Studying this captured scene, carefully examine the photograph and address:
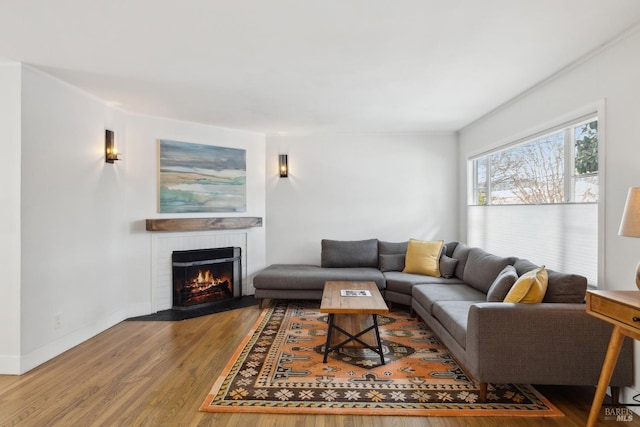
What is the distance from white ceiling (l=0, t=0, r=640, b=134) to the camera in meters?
1.99

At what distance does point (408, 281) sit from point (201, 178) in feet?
10.3

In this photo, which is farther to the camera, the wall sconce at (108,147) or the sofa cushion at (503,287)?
the wall sconce at (108,147)

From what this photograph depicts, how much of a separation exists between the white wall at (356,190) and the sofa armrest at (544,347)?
3.09 metres

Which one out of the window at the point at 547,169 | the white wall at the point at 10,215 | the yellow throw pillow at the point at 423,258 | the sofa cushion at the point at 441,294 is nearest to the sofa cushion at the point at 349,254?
the yellow throw pillow at the point at 423,258

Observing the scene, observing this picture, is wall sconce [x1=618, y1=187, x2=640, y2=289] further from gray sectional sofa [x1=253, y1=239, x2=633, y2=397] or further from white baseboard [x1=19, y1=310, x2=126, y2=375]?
white baseboard [x1=19, y1=310, x2=126, y2=375]

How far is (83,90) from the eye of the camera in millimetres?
3365

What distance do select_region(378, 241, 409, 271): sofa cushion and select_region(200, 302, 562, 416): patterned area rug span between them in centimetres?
134

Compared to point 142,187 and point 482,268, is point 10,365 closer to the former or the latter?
point 142,187

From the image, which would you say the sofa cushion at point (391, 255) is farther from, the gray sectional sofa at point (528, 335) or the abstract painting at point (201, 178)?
the abstract painting at point (201, 178)

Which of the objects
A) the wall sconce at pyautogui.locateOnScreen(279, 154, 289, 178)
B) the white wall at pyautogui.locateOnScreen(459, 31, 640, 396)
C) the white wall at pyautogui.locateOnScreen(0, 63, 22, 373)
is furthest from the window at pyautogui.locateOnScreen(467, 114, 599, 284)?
the white wall at pyautogui.locateOnScreen(0, 63, 22, 373)

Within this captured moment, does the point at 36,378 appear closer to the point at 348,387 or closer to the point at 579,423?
the point at 348,387

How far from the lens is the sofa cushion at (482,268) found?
3.32 m

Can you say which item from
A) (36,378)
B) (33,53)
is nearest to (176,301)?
(36,378)

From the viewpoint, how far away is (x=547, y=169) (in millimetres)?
3268
